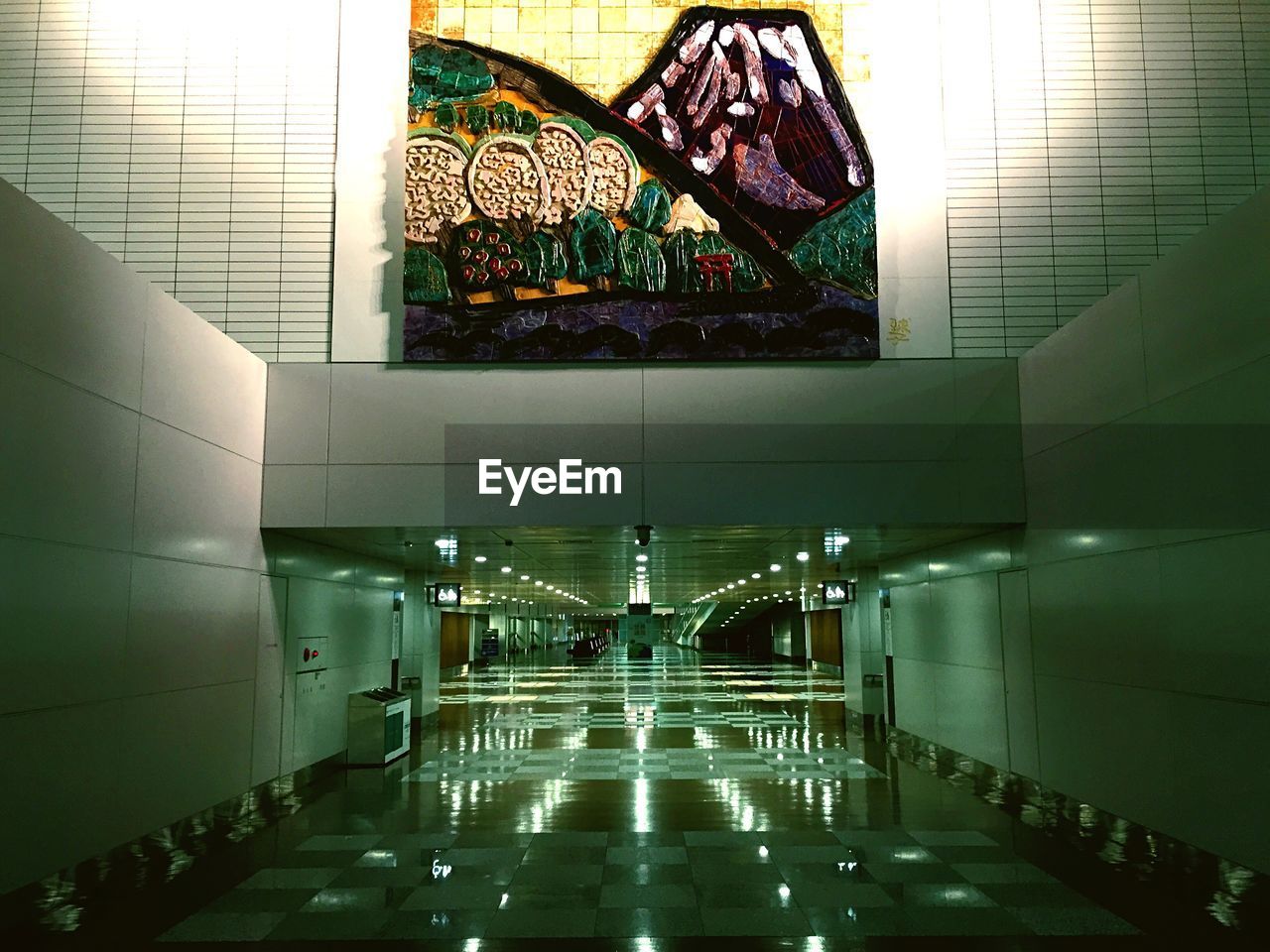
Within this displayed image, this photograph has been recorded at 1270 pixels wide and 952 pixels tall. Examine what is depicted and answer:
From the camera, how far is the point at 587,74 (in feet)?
38.9

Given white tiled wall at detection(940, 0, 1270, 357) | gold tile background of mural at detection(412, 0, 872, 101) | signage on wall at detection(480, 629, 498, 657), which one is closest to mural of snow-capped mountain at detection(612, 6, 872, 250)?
gold tile background of mural at detection(412, 0, 872, 101)

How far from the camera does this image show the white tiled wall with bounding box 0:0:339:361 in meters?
11.4

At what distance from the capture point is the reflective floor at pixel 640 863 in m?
6.32

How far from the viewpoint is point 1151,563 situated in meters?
7.99

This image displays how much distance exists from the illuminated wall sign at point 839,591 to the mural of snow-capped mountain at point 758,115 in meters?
10.8

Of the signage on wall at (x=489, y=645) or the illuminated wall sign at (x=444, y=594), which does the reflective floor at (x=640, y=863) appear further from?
the signage on wall at (x=489, y=645)

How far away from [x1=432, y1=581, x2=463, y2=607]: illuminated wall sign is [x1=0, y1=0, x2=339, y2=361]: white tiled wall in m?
9.19

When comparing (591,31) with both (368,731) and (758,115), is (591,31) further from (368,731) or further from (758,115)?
(368,731)

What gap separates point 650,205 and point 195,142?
536cm

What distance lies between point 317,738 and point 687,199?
26.1 feet

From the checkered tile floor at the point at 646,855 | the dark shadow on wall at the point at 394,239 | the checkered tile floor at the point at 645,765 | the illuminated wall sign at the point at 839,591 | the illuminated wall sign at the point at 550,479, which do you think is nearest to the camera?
the checkered tile floor at the point at 646,855

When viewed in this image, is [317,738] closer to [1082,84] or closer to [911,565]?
[911,565]

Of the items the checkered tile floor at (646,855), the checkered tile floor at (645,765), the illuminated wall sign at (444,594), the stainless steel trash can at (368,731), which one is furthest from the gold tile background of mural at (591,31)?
the illuminated wall sign at (444,594)

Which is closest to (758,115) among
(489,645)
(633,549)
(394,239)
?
(394,239)
